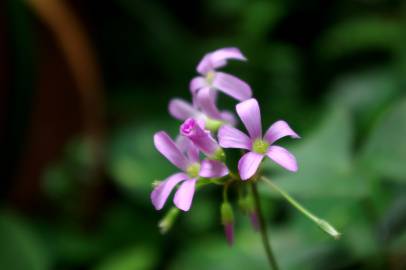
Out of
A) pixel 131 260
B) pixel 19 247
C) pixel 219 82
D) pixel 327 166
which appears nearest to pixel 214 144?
pixel 219 82

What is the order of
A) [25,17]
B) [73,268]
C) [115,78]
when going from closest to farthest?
[73,268], [25,17], [115,78]

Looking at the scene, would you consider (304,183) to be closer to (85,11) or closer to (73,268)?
(73,268)

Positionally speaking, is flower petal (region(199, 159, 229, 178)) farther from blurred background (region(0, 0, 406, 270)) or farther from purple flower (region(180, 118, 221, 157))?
blurred background (region(0, 0, 406, 270))

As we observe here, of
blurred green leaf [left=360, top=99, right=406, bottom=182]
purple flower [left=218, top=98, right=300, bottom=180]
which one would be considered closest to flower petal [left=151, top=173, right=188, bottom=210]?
purple flower [left=218, top=98, right=300, bottom=180]

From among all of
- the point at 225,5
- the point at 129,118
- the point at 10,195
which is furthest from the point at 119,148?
the point at 225,5

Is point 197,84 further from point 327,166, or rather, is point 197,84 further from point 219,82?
point 327,166

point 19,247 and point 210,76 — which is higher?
point 19,247
